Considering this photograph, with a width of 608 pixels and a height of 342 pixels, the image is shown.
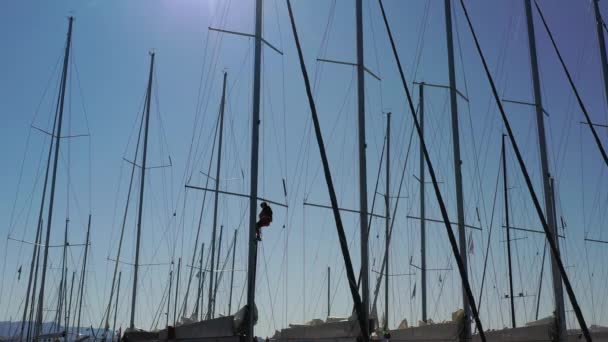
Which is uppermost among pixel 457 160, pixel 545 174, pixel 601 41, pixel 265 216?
pixel 601 41

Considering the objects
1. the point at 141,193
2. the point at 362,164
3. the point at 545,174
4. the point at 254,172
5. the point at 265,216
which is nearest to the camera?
the point at 265,216

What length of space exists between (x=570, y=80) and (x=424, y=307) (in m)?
17.9

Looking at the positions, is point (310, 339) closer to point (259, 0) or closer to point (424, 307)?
point (424, 307)

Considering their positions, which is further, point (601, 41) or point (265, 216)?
point (601, 41)

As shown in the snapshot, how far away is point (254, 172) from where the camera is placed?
19891mm

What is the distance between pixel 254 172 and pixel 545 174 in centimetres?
1369

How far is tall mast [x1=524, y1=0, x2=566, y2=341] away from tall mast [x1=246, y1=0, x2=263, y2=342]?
11.3 meters

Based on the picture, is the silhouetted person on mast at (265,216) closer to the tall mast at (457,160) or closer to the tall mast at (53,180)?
the tall mast at (457,160)

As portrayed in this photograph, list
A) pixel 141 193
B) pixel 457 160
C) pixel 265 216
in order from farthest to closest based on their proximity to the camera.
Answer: pixel 141 193
pixel 457 160
pixel 265 216

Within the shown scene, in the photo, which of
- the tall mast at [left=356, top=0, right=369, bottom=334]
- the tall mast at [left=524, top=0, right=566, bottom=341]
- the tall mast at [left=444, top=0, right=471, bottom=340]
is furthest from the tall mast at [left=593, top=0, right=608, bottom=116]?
the tall mast at [left=356, top=0, right=369, bottom=334]

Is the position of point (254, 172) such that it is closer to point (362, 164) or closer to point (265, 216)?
point (265, 216)

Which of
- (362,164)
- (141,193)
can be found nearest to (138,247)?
(141,193)

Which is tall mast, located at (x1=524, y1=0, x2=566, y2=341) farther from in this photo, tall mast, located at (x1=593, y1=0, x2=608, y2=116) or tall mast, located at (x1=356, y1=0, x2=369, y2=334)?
tall mast, located at (x1=356, y1=0, x2=369, y2=334)

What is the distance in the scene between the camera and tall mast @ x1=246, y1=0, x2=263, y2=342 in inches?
743
